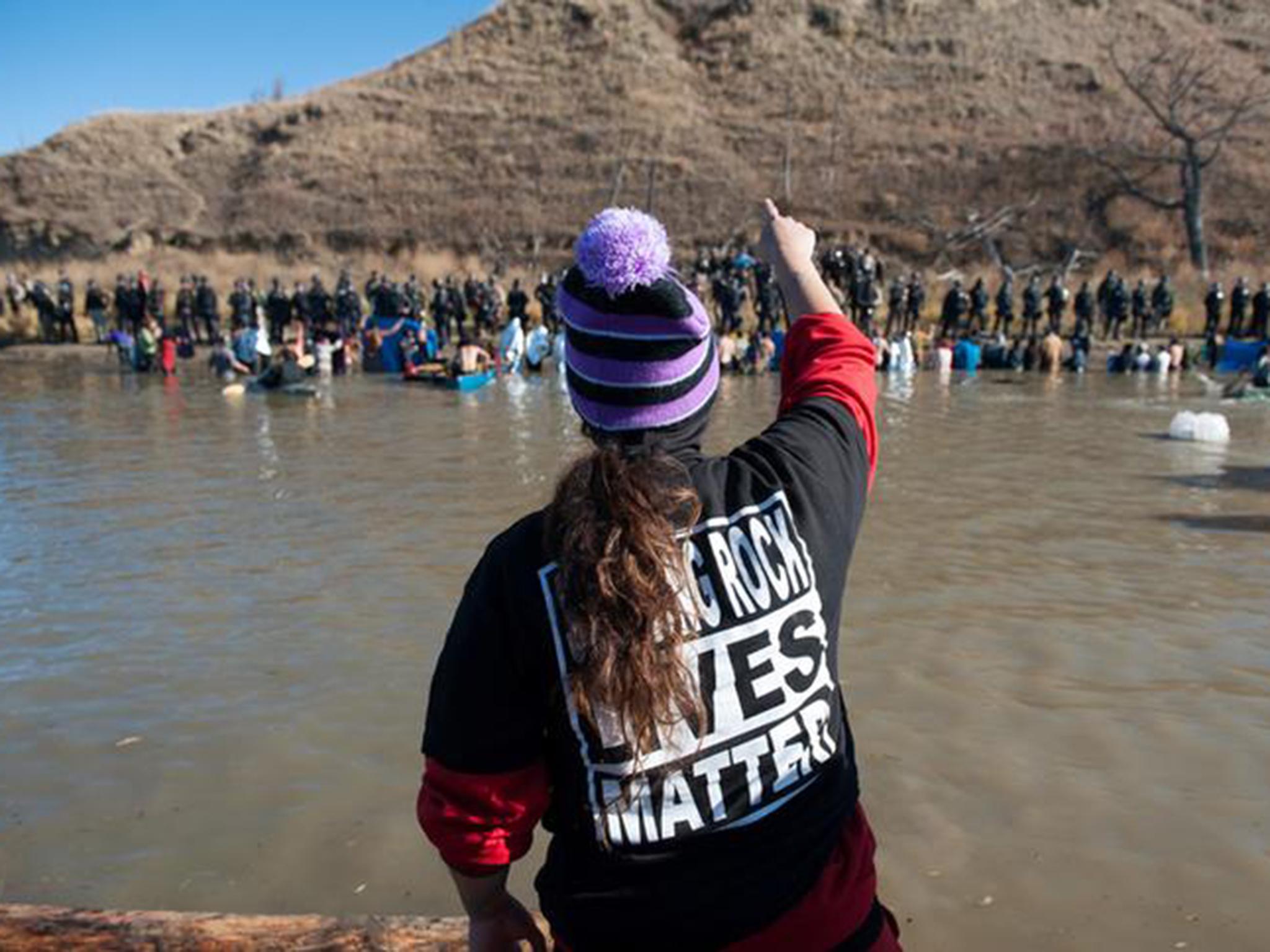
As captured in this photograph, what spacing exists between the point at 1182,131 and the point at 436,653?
3804 centimetres

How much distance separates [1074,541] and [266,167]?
4215 cm

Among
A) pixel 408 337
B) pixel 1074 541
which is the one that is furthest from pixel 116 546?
pixel 408 337

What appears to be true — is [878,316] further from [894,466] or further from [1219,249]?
[894,466]

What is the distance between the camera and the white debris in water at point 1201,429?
11.8 m

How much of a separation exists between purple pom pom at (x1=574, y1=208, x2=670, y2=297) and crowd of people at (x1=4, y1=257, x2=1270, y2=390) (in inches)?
735

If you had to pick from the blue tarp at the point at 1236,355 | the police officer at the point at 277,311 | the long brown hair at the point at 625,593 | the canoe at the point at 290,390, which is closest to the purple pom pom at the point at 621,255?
the long brown hair at the point at 625,593

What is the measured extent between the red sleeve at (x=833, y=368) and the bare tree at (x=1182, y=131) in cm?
3657

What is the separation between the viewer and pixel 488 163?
4109 cm

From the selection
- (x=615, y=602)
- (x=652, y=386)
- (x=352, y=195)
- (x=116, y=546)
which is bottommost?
(x=116, y=546)

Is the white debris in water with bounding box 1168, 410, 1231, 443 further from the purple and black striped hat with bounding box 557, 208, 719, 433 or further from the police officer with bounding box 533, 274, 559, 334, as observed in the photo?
the police officer with bounding box 533, 274, 559, 334

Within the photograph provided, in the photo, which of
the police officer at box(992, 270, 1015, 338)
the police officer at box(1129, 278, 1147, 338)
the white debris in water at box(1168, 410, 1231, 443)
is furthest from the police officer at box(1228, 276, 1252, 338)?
the white debris in water at box(1168, 410, 1231, 443)

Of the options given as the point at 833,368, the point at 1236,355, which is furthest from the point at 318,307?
the point at 833,368

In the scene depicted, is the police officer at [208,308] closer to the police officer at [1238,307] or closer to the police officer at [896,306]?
the police officer at [896,306]

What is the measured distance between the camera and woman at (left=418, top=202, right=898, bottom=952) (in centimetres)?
136
